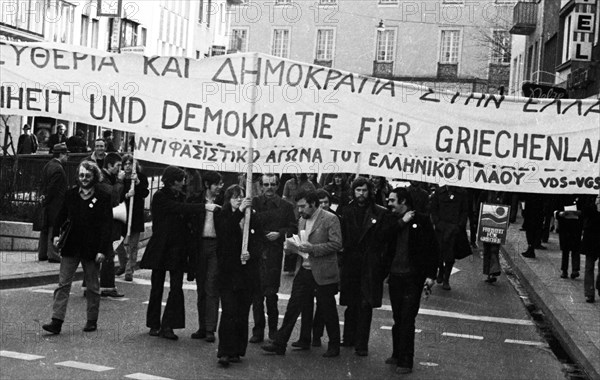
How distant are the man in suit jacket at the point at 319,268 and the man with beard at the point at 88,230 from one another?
1.98 metres

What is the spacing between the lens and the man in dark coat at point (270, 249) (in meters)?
12.1

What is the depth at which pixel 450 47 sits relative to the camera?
6944cm

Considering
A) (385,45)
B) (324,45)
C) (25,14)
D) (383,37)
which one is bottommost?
(25,14)

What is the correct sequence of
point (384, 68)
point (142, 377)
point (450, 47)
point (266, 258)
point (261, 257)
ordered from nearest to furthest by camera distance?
1. point (142, 377)
2. point (261, 257)
3. point (266, 258)
4. point (450, 47)
5. point (384, 68)

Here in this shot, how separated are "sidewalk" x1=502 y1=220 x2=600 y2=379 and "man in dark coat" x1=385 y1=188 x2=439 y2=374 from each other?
1877 millimetres

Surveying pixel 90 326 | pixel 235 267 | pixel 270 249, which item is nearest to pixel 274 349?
pixel 235 267

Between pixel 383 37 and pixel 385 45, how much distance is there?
21.0 inches

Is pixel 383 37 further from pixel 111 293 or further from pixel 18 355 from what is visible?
pixel 18 355

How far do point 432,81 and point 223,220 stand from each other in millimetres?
59225

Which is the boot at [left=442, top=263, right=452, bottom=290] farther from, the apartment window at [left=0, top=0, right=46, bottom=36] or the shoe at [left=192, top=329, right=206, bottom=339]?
the apartment window at [left=0, top=0, right=46, bottom=36]

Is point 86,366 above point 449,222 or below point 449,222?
below

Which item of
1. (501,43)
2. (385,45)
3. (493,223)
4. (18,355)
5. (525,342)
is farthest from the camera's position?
(385,45)

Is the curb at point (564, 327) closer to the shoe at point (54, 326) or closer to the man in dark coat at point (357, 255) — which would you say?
the man in dark coat at point (357, 255)

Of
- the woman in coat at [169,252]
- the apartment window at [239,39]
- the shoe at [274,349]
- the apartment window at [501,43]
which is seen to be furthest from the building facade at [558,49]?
the apartment window at [239,39]
